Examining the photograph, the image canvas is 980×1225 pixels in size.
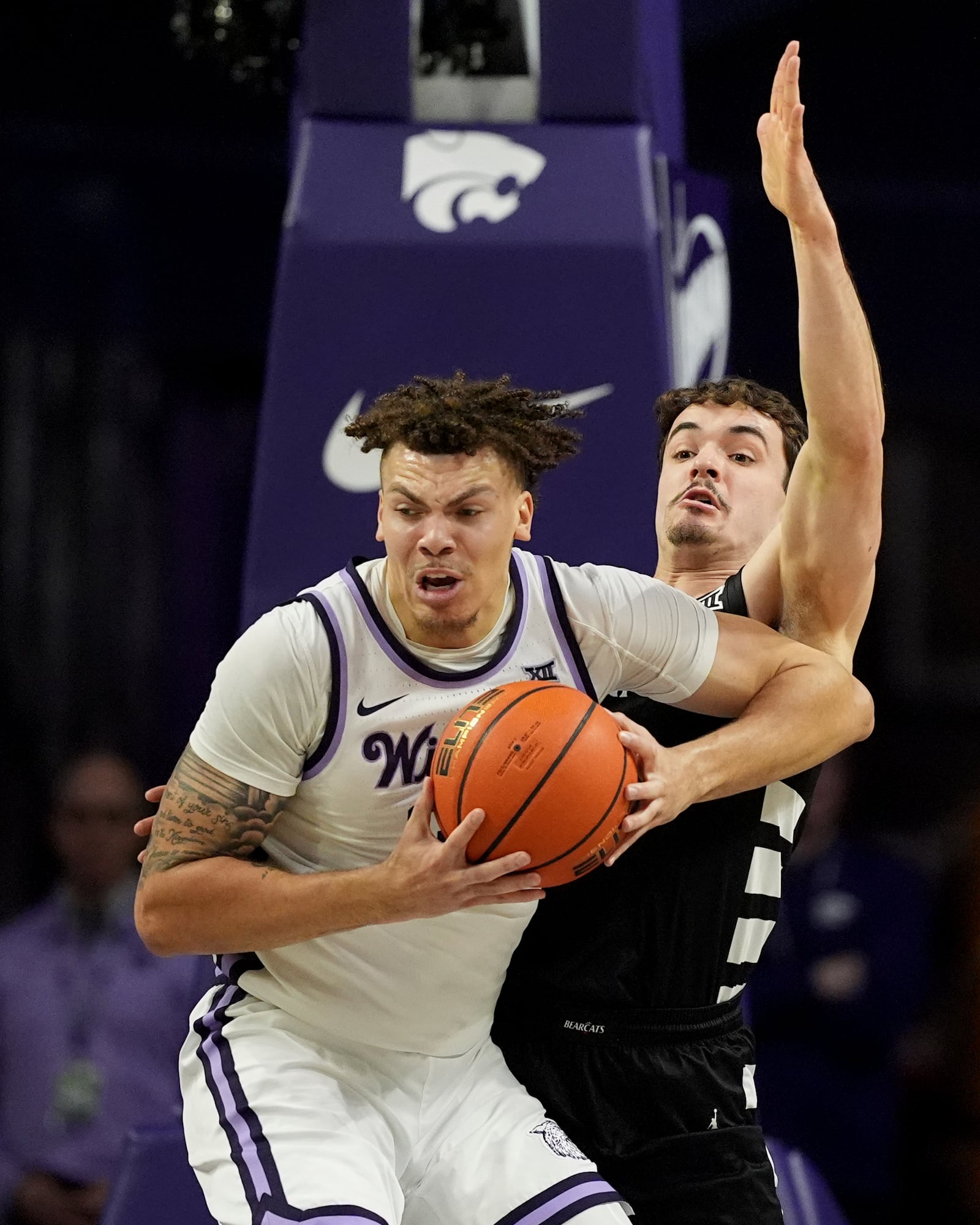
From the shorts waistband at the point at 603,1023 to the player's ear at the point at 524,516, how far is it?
93 centimetres

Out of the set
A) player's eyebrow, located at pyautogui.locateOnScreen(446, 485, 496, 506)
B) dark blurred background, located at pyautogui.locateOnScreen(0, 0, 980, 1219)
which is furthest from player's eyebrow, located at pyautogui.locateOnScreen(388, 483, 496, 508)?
dark blurred background, located at pyautogui.locateOnScreen(0, 0, 980, 1219)

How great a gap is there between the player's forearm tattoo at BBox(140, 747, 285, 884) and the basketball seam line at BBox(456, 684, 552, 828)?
13.2 inches

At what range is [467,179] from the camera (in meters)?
4.00

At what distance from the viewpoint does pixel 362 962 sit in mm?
2693

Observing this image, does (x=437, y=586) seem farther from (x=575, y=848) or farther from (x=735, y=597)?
(x=735, y=597)

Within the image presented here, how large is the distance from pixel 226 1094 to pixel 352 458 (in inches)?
67.2

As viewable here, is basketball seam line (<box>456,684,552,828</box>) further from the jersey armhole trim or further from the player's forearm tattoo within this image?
the jersey armhole trim

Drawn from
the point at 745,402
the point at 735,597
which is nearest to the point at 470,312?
the point at 745,402

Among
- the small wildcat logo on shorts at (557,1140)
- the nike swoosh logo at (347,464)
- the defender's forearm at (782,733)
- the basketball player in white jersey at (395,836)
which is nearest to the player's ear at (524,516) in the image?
the basketball player in white jersey at (395,836)

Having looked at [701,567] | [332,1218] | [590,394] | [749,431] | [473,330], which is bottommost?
[332,1218]

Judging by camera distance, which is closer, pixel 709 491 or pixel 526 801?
pixel 526 801

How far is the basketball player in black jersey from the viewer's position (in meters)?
2.93

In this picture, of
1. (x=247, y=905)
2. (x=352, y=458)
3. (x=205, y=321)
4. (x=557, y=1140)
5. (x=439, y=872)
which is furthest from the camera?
(x=205, y=321)

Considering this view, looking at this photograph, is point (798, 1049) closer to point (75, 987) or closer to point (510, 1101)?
point (75, 987)
